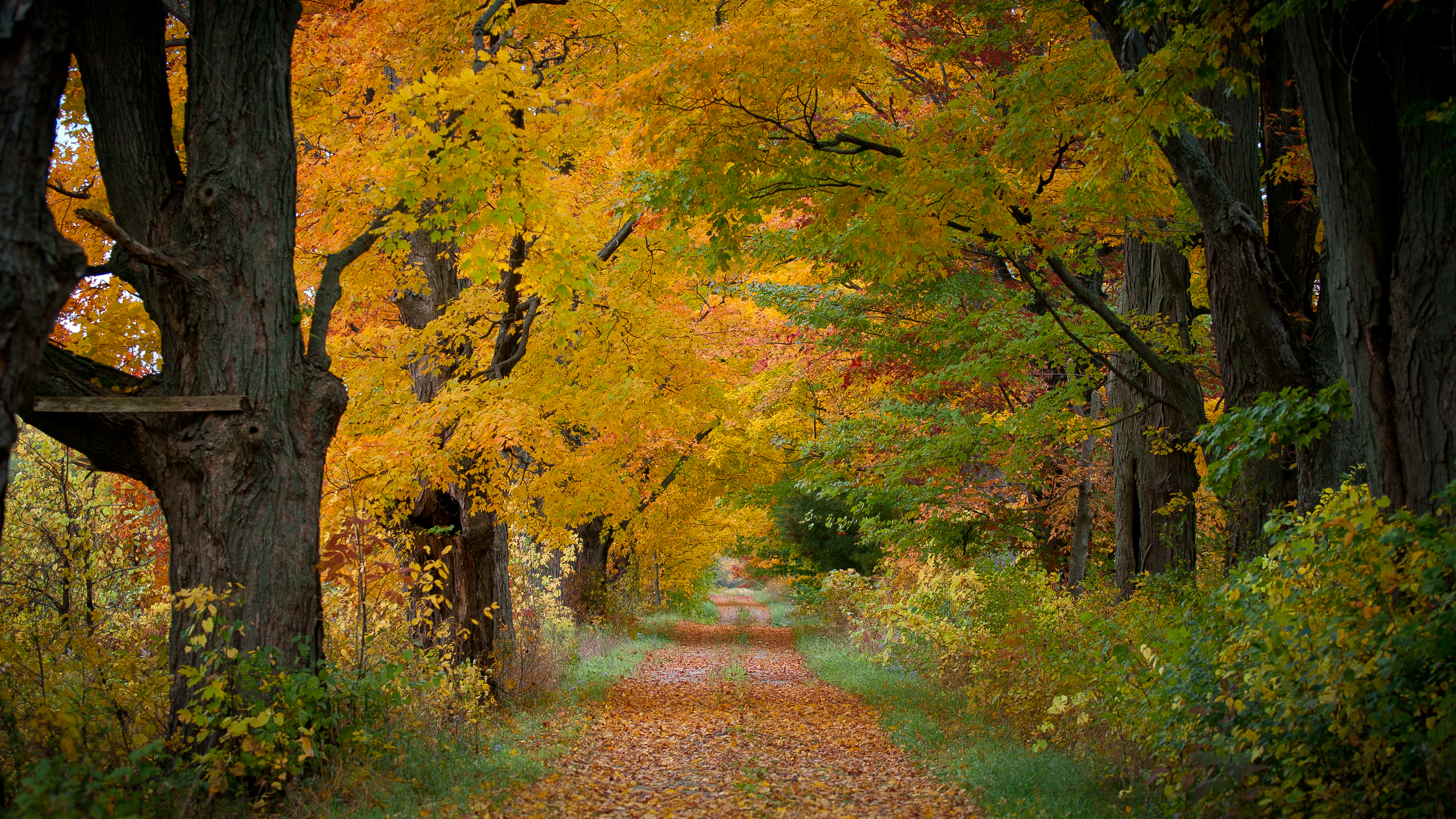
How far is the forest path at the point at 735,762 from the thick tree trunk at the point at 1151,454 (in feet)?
12.5

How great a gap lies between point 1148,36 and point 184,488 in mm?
7788

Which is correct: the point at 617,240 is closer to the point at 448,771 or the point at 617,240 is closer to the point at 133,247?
the point at 133,247

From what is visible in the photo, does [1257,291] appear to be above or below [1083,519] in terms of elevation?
above

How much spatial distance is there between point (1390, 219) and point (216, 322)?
7.26 metres

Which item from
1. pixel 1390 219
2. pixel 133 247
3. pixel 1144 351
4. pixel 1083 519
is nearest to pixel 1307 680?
pixel 1390 219

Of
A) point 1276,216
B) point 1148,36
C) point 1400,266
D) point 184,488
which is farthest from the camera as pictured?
point 1276,216

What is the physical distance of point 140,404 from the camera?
5.88m

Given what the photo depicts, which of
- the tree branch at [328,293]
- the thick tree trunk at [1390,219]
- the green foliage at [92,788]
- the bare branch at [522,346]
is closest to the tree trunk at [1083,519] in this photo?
the bare branch at [522,346]

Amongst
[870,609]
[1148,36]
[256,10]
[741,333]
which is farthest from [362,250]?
[870,609]

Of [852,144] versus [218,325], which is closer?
[218,325]

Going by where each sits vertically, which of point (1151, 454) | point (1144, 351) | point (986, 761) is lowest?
point (986, 761)

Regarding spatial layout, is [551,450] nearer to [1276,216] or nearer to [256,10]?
[256,10]

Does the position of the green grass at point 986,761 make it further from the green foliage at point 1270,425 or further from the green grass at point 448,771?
the green grass at point 448,771

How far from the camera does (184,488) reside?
241 inches
